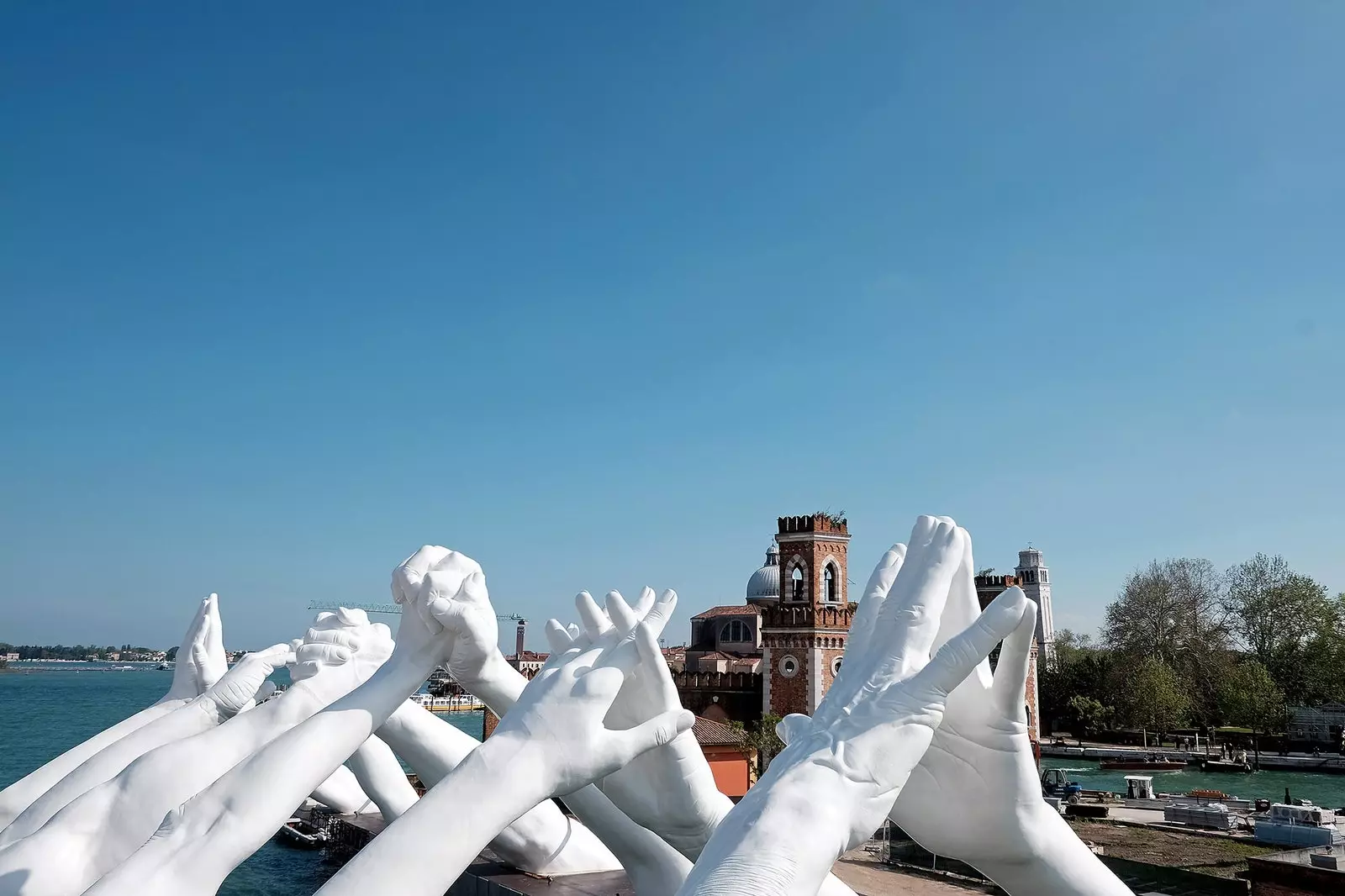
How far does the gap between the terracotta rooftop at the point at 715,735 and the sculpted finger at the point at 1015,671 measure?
19.1 meters

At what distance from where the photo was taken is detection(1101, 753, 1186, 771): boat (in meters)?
43.7

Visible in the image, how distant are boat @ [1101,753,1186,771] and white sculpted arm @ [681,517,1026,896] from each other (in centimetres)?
4402

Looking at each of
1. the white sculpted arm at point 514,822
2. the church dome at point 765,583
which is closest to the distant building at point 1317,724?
the church dome at point 765,583

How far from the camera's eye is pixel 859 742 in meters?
4.66

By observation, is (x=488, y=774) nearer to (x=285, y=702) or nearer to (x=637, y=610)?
(x=637, y=610)

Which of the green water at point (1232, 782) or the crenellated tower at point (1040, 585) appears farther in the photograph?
the crenellated tower at point (1040, 585)

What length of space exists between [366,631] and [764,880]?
4071mm

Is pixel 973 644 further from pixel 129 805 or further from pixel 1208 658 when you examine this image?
pixel 1208 658

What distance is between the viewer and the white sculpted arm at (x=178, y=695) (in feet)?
26.2

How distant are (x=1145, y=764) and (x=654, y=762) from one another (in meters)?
45.1

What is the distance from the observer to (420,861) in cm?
460

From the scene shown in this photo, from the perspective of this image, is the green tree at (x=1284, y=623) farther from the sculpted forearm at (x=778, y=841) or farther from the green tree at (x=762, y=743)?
the sculpted forearm at (x=778, y=841)

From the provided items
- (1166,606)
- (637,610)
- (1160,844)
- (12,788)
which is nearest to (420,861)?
(637,610)

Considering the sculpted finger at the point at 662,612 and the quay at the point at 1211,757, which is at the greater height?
the sculpted finger at the point at 662,612
